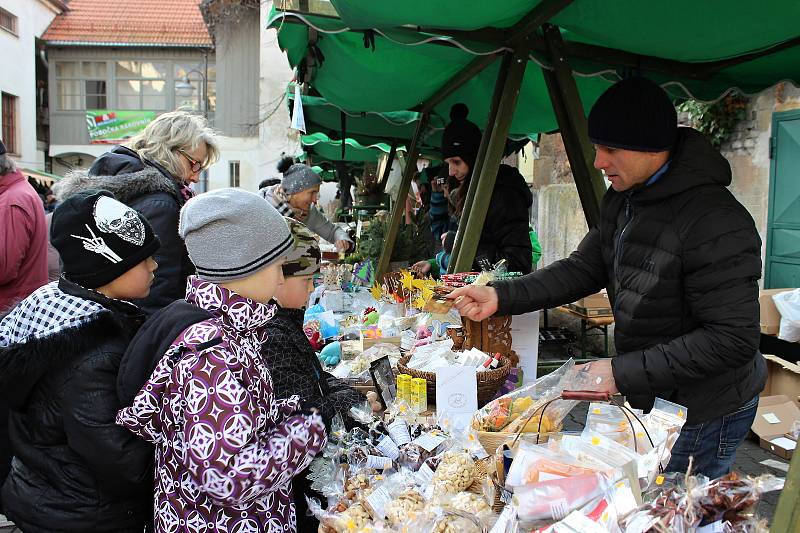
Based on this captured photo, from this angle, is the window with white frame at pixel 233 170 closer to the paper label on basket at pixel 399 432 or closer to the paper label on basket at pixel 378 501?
the paper label on basket at pixel 399 432

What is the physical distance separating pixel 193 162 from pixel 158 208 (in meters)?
0.54

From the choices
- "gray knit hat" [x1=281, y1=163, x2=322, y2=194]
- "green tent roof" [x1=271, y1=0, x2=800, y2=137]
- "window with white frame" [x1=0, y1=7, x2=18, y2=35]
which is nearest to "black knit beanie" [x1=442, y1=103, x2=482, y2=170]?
"green tent roof" [x1=271, y1=0, x2=800, y2=137]

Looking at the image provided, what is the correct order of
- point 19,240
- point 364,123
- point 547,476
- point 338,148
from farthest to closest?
1. point 338,148
2. point 364,123
3. point 19,240
4. point 547,476

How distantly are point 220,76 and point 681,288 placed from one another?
80.7 feet

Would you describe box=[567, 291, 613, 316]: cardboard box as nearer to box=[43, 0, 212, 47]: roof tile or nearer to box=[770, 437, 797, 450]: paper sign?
box=[770, 437, 797, 450]: paper sign

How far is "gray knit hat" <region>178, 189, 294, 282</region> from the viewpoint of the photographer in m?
1.59

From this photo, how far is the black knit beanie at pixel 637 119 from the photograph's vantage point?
1978 millimetres

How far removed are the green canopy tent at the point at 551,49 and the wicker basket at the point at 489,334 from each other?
2.85 ft

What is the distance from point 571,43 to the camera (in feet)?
12.4

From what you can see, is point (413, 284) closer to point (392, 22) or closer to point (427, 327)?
point (427, 327)

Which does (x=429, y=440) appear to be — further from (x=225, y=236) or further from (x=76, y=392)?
(x=76, y=392)

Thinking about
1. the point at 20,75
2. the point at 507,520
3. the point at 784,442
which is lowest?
the point at 784,442

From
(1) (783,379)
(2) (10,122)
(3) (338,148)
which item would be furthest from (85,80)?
(1) (783,379)

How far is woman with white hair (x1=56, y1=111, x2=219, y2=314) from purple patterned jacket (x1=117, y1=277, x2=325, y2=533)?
1.07 meters
